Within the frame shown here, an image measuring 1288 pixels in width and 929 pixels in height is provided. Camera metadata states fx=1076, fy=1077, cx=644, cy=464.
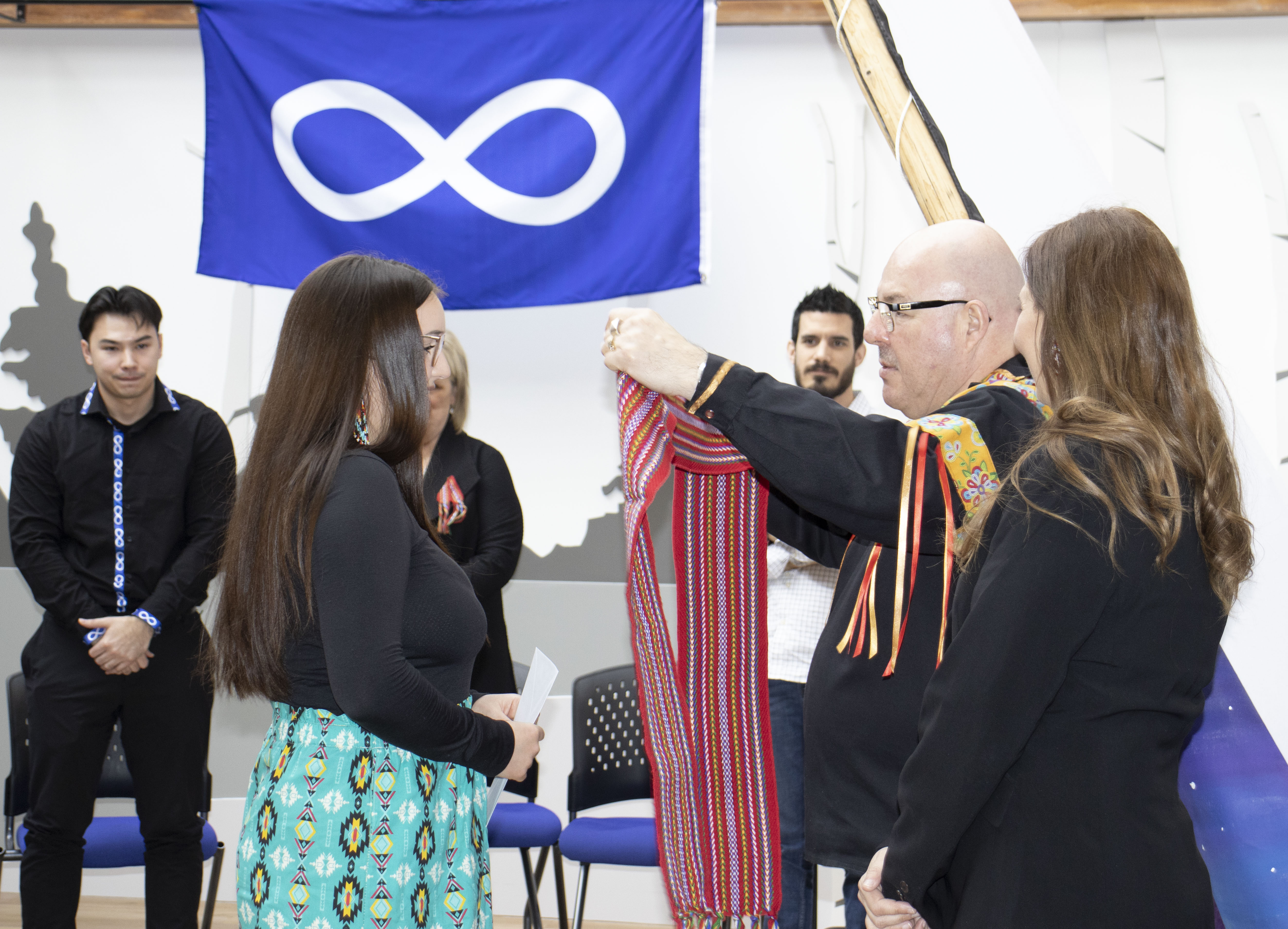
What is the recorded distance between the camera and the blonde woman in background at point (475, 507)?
3.08 meters

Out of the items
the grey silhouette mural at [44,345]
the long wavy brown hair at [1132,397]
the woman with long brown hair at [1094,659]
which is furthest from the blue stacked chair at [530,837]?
the grey silhouette mural at [44,345]

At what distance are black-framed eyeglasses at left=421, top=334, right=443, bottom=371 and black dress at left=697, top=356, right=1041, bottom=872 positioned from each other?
442 mm

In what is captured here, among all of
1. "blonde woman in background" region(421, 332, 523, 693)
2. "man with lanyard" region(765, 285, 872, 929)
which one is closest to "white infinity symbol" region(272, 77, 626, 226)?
"blonde woman in background" region(421, 332, 523, 693)

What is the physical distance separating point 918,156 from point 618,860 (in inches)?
79.4

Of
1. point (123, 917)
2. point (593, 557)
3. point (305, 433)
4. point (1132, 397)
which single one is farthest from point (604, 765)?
point (1132, 397)

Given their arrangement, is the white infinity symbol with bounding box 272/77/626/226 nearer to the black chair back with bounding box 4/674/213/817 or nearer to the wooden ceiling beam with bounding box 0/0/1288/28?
the wooden ceiling beam with bounding box 0/0/1288/28

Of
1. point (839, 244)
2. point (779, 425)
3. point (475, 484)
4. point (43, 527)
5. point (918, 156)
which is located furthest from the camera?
point (839, 244)

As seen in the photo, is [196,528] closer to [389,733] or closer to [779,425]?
[389,733]

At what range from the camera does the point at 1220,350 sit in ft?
12.0

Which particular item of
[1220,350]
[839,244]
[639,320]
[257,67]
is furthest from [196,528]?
[1220,350]

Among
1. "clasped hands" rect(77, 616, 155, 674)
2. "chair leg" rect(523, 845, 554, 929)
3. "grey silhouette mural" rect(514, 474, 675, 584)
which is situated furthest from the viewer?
"grey silhouette mural" rect(514, 474, 675, 584)

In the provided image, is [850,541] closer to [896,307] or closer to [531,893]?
[896,307]

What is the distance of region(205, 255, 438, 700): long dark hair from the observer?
1390 mm

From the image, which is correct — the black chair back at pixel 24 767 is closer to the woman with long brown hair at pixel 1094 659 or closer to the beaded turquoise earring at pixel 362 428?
the beaded turquoise earring at pixel 362 428
